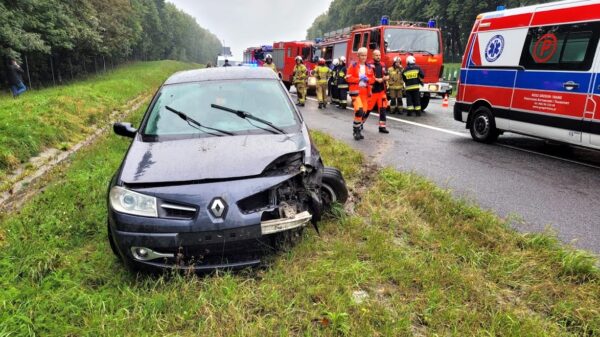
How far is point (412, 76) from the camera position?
11227 mm

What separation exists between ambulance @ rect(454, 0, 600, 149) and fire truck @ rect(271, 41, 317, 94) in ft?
44.2

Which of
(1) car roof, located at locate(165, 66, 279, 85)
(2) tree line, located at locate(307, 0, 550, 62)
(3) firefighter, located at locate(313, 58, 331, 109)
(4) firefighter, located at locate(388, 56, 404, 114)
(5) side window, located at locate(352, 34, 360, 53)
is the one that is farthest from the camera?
(2) tree line, located at locate(307, 0, 550, 62)

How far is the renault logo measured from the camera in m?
2.73

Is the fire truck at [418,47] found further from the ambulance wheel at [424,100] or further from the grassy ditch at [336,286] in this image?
the grassy ditch at [336,286]

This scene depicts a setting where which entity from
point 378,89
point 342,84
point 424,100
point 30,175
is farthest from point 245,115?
point 342,84

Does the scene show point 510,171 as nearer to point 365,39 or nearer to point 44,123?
point 44,123

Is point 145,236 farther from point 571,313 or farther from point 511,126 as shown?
point 511,126

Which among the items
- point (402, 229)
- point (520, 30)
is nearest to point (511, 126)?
point (520, 30)

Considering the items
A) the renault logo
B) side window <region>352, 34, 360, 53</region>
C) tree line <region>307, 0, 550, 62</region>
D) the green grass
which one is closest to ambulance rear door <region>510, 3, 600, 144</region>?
the renault logo

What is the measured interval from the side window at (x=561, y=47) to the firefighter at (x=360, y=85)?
2.76 meters

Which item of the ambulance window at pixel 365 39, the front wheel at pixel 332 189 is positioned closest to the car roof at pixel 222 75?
the front wheel at pixel 332 189

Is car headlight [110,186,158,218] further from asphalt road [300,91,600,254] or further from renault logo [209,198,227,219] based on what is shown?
asphalt road [300,91,600,254]

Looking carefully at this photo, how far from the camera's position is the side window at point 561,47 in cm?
585

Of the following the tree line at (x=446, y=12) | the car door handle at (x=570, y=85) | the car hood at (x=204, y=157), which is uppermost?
the tree line at (x=446, y=12)
